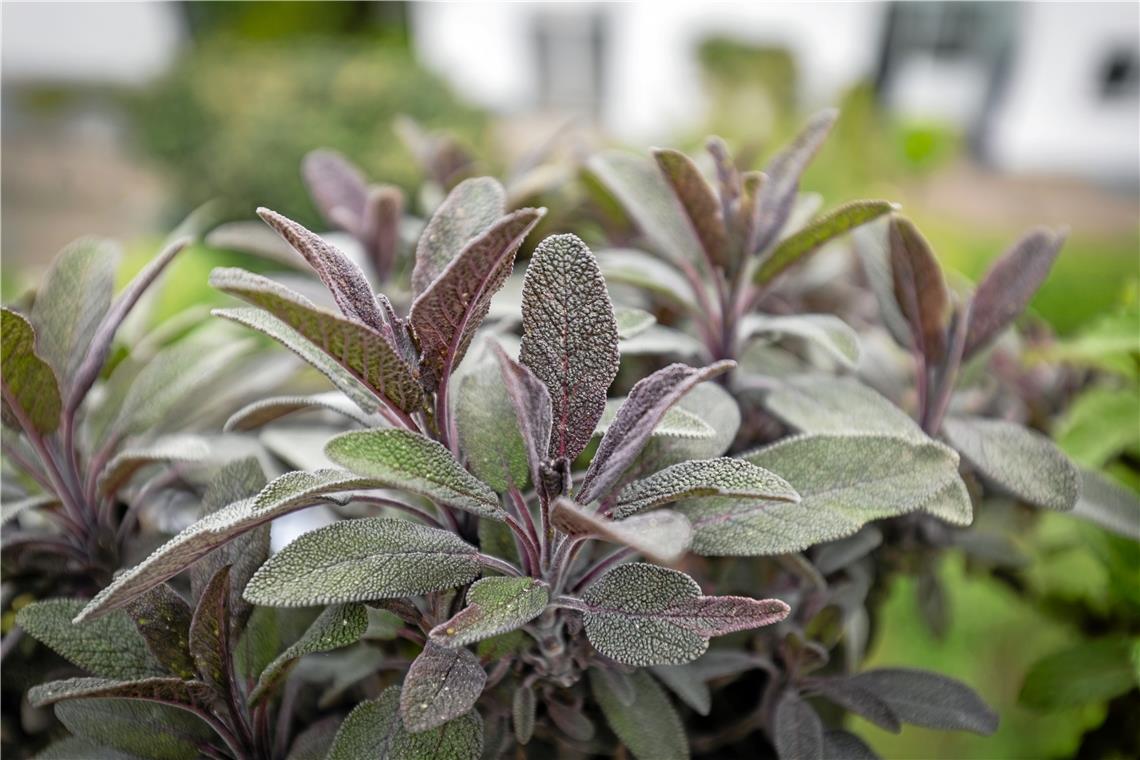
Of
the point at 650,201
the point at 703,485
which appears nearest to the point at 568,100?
the point at 650,201

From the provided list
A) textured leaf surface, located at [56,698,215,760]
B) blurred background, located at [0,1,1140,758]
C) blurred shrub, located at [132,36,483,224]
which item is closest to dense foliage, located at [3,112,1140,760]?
textured leaf surface, located at [56,698,215,760]

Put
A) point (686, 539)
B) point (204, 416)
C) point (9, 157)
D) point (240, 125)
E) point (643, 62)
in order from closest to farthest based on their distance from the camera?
1. point (686, 539)
2. point (204, 416)
3. point (240, 125)
4. point (9, 157)
5. point (643, 62)

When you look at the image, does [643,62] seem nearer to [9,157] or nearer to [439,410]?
[9,157]

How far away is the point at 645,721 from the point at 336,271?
1.03 feet

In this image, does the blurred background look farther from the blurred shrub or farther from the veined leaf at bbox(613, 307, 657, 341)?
the veined leaf at bbox(613, 307, 657, 341)

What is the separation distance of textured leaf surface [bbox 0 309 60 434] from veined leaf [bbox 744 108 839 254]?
458 millimetres

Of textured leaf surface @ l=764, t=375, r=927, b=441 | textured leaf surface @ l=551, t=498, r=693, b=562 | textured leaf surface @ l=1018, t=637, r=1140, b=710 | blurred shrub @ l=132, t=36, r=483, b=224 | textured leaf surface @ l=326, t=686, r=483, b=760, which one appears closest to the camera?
textured leaf surface @ l=551, t=498, r=693, b=562

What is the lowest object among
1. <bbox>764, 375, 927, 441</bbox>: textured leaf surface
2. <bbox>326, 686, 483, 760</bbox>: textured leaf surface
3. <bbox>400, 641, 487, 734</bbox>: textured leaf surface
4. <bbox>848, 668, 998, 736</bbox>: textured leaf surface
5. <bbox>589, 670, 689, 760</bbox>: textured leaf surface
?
<bbox>848, 668, 998, 736</bbox>: textured leaf surface

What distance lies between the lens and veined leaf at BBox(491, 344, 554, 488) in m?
0.39

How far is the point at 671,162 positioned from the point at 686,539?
0.87 ft

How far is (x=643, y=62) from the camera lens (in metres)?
4.84

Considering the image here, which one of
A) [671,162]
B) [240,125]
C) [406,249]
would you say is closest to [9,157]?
[240,125]

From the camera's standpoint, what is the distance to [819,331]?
0.55m

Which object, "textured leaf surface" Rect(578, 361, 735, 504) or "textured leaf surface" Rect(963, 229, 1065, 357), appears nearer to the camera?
"textured leaf surface" Rect(578, 361, 735, 504)
